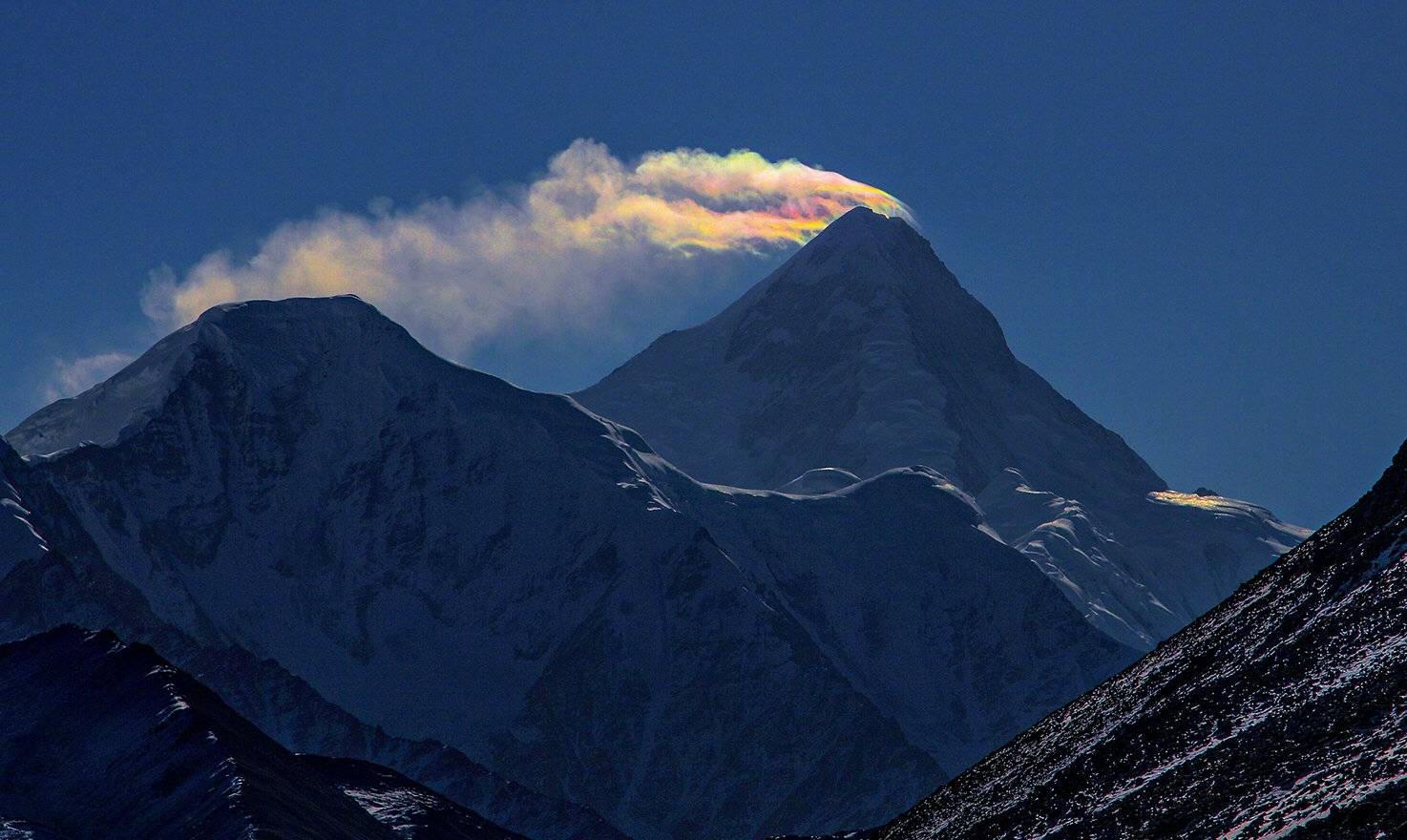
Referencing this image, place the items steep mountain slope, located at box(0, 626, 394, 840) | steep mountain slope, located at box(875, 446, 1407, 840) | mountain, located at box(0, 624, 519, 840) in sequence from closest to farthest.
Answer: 1. steep mountain slope, located at box(875, 446, 1407, 840)
2. mountain, located at box(0, 624, 519, 840)
3. steep mountain slope, located at box(0, 626, 394, 840)

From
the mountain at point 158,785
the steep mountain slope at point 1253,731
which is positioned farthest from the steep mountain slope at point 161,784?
the steep mountain slope at point 1253,731

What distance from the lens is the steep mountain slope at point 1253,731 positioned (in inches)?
3029

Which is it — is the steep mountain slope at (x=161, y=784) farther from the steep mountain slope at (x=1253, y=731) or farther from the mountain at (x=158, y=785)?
the steep mountain slope at (x=1253, y=731)

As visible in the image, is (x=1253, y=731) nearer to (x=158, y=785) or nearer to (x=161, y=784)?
(x=161, y=784)

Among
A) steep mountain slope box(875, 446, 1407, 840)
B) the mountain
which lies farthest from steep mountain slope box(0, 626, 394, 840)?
steep mountain slope box(875, 446, 1407, 840)

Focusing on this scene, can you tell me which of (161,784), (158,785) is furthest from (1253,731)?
(158,785)

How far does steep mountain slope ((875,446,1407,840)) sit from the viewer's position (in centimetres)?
7694

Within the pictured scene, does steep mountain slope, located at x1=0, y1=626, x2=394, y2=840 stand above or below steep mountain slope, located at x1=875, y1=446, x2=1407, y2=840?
above

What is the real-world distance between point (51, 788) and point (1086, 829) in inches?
4540

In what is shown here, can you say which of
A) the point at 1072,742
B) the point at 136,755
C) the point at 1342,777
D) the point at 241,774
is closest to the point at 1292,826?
the point at 1342,777

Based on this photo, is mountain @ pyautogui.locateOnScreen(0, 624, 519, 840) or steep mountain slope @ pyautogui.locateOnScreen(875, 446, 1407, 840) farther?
mountain @ pyautogui.locateOnScreen(0, 624, 519, 840)

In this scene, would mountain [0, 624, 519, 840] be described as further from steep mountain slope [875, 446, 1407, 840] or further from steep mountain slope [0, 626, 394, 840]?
steep mountain slope [875, 446, 1407, 840]

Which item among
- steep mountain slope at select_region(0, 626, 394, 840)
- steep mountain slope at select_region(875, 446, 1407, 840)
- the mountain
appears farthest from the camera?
steep mountain slope at select_region(0, 626, 394, 840)

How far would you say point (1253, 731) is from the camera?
90.2m
